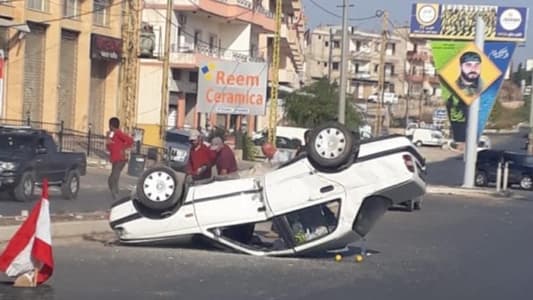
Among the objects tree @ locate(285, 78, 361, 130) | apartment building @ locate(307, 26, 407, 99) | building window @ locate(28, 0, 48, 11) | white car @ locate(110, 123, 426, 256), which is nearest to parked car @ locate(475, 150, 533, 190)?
building window @ locate(28, 0, 48, 11)

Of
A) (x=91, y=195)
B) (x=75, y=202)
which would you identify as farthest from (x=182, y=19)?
(x=75, y=202)

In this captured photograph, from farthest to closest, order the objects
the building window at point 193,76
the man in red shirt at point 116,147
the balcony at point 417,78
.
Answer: the balcony at point 417,78
the building window at point 193,76
the man in red shirt at point 116,147

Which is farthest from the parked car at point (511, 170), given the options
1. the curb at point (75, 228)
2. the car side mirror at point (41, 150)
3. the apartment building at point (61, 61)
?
the curb at point (75, 228)

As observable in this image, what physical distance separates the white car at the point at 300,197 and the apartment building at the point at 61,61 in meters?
27.6

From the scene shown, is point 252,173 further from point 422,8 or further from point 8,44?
point 422,8

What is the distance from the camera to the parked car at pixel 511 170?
175 feet

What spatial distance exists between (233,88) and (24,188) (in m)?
27.5

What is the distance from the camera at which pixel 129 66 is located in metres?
53.5

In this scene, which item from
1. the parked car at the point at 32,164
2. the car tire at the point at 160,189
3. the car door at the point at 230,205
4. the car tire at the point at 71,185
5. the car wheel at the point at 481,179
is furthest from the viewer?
the car wheel at the point at 481,179

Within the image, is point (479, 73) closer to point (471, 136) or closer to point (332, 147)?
point (471, 136)

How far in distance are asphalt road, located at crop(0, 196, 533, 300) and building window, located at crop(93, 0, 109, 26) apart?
106 ft

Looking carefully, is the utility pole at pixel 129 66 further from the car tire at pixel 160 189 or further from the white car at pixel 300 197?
the white car at pixel 300 197

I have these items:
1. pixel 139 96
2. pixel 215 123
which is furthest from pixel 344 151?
pixel 215 123

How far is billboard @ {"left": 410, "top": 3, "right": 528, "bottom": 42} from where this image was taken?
5872cm
